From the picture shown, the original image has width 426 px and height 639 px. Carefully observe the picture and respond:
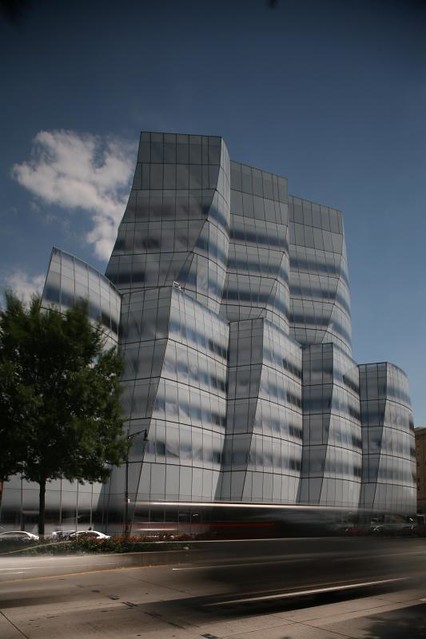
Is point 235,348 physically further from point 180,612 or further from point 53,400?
point 180,612

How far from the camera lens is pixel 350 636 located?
1222 cm

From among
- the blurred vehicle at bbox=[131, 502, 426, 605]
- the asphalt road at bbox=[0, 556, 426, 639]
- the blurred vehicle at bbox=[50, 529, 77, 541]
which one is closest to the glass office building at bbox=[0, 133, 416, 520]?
the blurred vehicle at bbox=[131, 502, 426, 605]

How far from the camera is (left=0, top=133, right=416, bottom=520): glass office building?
6034cm

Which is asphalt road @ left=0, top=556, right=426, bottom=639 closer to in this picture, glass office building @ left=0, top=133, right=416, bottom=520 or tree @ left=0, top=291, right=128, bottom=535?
tree @ left=0, top=291, right=128, bottom=535

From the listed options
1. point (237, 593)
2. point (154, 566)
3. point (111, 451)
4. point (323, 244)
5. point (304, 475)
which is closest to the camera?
point (237, 593)

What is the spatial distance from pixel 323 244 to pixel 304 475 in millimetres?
41604

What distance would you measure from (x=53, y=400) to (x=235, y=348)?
4381 cm

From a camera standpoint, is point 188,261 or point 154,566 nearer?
point 154,566

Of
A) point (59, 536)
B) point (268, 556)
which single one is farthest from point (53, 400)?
point (268, 556)

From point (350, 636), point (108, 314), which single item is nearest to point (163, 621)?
point (350, 636)

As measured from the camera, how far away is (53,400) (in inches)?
1240

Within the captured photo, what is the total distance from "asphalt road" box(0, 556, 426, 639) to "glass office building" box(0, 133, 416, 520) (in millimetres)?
37185

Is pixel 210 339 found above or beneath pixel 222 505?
above

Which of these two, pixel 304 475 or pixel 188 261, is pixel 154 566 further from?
pixel 304 475
